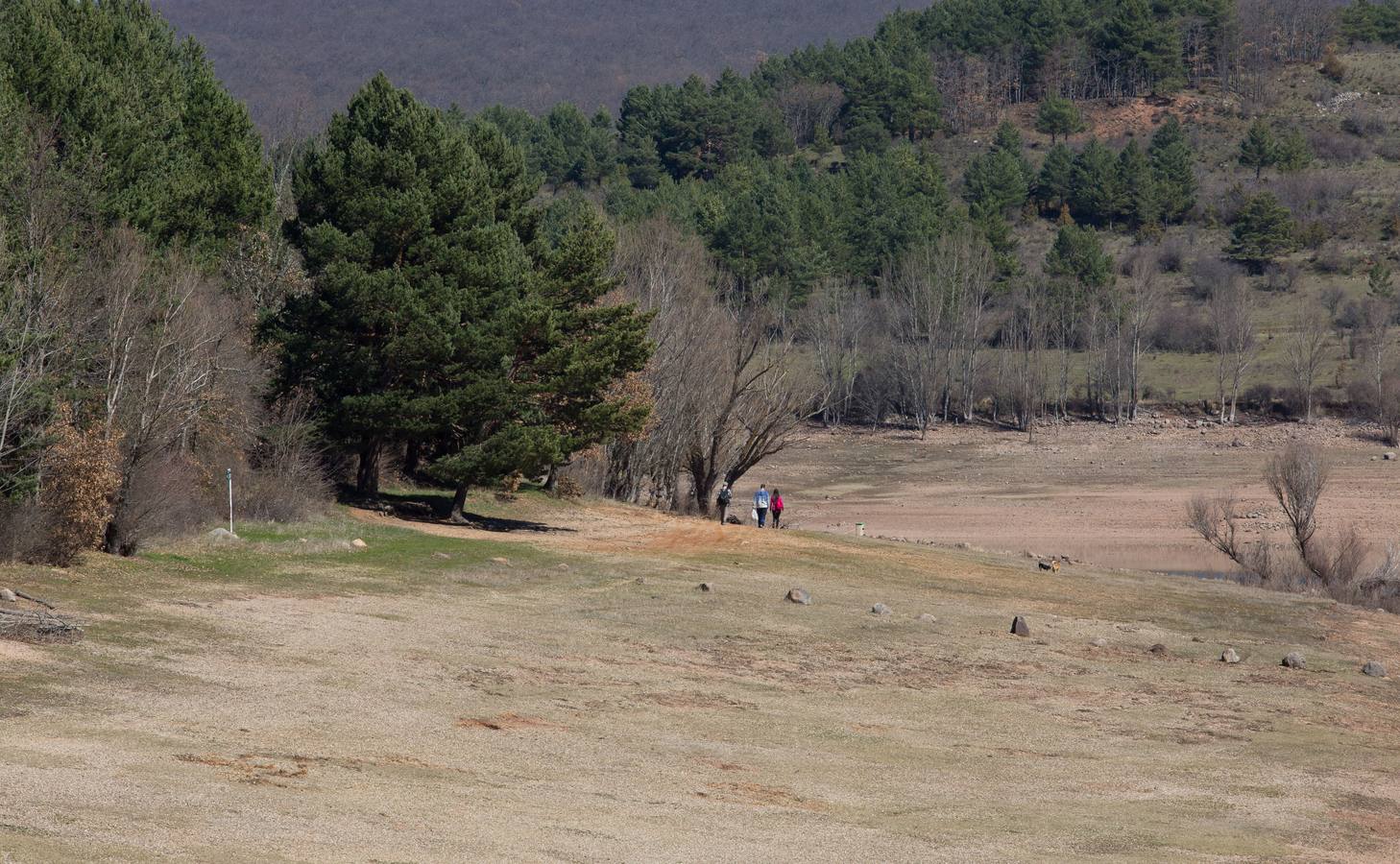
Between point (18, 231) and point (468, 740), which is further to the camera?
point (18, 231)

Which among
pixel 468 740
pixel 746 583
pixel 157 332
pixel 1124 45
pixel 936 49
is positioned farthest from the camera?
pixel 936 49

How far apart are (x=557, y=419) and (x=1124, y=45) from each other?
15122 cm

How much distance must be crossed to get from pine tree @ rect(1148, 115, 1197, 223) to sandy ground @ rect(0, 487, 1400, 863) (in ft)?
330

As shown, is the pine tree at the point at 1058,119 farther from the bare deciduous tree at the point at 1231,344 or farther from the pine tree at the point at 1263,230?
the bare deciduous tree at the point at 1231,344

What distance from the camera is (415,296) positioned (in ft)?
132

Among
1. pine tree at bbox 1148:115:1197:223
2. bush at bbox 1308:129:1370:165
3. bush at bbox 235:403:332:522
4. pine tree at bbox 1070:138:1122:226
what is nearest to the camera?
bush at bbox 235:403:332:522

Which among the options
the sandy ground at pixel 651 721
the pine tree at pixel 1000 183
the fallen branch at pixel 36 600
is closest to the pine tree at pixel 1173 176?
the pine tree at pixel 1000 183

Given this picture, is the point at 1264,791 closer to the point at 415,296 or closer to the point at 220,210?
the point at 415,296

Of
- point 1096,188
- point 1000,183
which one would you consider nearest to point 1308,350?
point 1096,188

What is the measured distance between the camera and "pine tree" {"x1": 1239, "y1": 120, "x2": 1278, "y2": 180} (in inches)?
5571

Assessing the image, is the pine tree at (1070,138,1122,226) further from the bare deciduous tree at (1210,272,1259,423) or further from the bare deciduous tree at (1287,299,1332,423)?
the bare deciduous tree at (1287,299,1332,423)

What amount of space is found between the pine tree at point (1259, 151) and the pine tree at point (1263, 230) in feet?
75.7

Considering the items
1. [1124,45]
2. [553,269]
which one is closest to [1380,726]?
[553,269]

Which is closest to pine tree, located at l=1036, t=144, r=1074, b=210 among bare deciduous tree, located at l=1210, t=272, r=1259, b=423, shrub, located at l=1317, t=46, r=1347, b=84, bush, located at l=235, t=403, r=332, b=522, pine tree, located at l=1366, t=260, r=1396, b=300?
bare deciduous tree, located at l=1210, t=272, r=1259, b=423
